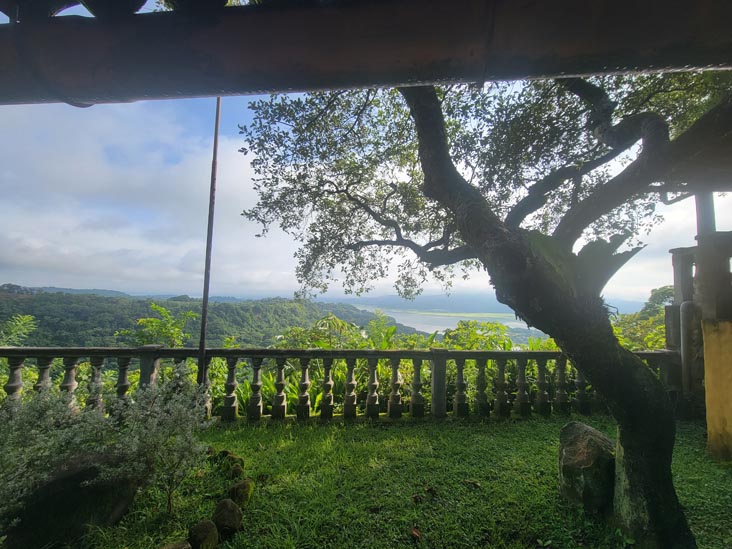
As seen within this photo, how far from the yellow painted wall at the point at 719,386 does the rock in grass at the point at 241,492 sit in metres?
4.97

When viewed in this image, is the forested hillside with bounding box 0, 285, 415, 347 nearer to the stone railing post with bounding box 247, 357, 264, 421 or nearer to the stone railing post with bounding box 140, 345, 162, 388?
the stone railing post with bounding box 140, 345, 162, 388

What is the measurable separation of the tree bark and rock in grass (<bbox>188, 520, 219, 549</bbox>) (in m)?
2.60

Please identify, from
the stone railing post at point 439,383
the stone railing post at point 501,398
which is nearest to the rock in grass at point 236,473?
the stone railing post at point 439,383

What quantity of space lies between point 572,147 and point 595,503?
3.86 m

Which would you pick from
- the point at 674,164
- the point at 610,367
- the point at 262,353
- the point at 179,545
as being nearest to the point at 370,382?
the point at 262,353

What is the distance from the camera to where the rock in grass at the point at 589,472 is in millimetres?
2320

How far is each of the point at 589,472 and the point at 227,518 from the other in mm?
2729

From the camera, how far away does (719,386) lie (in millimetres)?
3383

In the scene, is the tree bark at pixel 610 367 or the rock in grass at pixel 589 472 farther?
the rock in grass at pixel 589 472

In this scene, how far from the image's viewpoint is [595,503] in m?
2.33

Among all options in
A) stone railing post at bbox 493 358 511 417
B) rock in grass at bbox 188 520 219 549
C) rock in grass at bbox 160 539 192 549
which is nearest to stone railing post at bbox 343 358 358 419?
stone railing post at bbox 493 358 511 417

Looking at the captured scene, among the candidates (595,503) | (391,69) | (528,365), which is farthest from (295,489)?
(528,365)

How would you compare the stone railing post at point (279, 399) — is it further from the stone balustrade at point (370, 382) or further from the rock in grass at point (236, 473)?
the rock in grass at point (236, 473)

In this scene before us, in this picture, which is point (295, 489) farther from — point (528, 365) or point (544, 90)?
point (544, 90)
